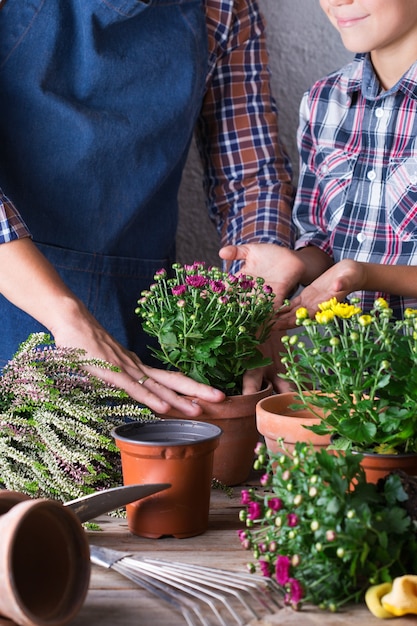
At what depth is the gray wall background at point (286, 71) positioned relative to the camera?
2.34 meters

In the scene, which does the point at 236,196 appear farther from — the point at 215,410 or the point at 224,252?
the point at 215,410

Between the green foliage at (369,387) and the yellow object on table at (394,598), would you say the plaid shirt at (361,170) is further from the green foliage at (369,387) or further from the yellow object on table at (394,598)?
the yellow object on table at (394,598)

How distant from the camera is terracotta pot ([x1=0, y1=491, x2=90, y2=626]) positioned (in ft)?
2.54

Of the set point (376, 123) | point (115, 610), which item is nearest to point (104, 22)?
point (376, 123)

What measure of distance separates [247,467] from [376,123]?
1.00m

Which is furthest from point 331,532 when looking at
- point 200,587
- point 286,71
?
point 286,71

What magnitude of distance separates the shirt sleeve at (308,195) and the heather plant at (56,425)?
0.95 meters

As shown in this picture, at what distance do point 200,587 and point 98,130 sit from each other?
123cm

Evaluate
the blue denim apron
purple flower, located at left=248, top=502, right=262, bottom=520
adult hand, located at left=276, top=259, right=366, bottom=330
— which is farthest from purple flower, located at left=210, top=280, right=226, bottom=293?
the blue denim apron

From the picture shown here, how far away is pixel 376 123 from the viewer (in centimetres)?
196

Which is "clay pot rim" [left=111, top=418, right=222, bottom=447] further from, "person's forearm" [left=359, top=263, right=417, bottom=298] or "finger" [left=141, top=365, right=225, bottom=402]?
"person's forearm" [left=359, top=263, right=417, bottom=298]

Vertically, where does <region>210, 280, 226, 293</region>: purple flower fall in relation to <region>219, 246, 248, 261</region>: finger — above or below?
above

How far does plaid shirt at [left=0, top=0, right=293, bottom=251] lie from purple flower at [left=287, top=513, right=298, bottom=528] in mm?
1276

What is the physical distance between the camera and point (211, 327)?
130 centimetres
